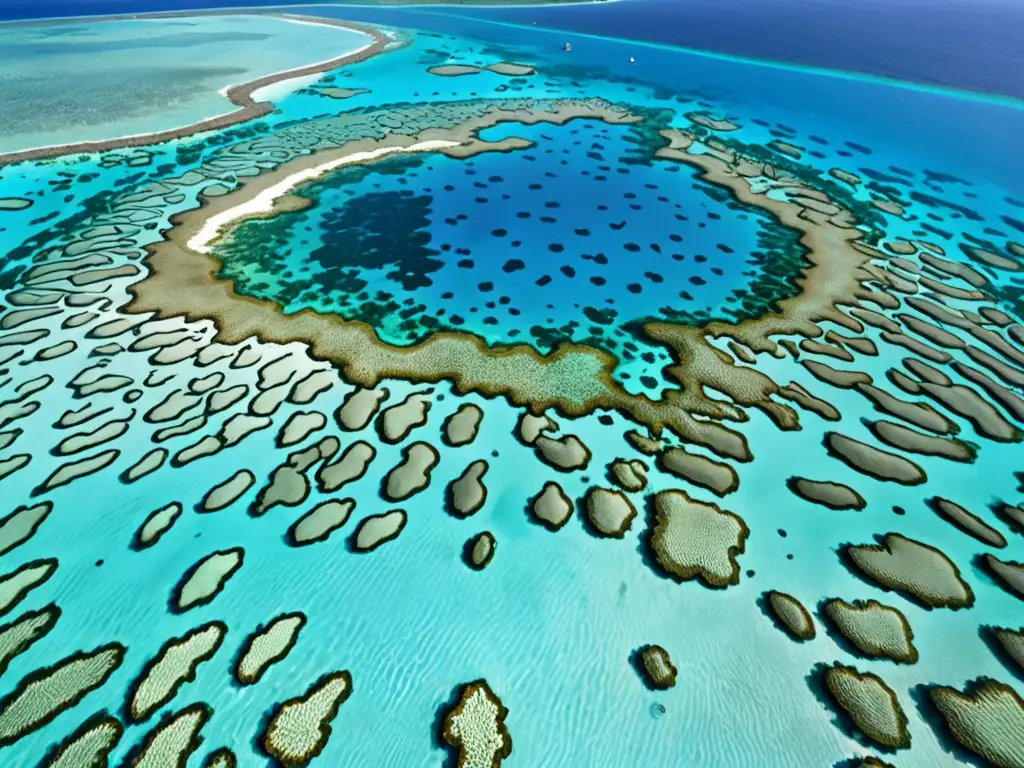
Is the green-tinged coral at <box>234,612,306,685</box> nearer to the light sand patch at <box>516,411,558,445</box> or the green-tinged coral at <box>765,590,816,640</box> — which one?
the light sand patch at <box>516,411,558,445</box>

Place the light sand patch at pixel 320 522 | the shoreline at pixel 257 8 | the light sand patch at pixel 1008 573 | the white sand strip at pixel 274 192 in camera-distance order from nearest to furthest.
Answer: the light sand patch at pixel 1008 573
the light sand patch at pixel 320 522
the white sand strip at pixel 274 192
the shoreline at pixel 257 8

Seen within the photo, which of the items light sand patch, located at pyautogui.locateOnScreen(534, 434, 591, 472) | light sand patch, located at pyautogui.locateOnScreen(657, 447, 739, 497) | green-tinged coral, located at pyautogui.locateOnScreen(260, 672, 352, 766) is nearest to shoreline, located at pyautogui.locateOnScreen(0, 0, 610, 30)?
light sand patch, located at pyautogui.locateOnScreen(534, 434, 591, 472)

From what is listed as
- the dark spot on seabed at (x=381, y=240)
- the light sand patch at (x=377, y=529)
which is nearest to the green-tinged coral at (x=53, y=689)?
the light sand patch at (x=377, y=529)

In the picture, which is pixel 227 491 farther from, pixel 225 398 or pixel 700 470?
pixel 700 470

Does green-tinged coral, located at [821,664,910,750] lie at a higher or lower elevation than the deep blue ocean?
lower

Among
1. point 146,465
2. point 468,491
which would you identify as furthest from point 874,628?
point 146,465

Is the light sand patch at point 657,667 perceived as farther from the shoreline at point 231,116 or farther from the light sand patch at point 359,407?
the shoreline at point 231,116

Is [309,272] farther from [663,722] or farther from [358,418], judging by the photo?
[663,722]
